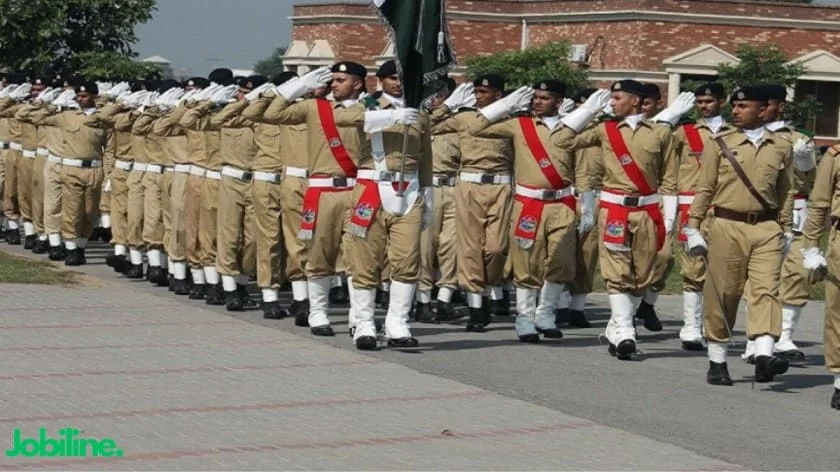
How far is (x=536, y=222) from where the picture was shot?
1489cm

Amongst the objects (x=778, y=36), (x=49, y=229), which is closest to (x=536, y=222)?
(x=49, y=229)

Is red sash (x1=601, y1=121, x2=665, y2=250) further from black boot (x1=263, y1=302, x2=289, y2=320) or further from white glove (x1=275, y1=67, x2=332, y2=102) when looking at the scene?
black boot (x1=263, y1=302, x2=289, y2=320)

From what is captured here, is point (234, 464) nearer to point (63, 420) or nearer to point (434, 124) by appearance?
point (63, 420)

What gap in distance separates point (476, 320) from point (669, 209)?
2123 mm

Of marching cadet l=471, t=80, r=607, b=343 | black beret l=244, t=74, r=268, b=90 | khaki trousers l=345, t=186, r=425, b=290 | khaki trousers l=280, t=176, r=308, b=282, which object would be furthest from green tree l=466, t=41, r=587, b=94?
khaki trousers l=345, t=186, r=425, b=290

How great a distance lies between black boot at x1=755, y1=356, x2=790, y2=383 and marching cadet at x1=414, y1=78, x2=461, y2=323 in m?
4.38

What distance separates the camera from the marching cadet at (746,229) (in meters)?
12.6

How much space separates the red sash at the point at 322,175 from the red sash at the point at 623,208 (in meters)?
2.10

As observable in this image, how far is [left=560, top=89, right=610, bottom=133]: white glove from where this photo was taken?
1433 cm

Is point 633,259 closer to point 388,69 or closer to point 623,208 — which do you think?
point 623,208

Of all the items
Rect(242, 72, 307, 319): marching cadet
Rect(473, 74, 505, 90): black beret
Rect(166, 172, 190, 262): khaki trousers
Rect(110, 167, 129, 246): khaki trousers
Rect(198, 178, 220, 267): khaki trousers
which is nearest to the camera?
Rect(242, 72, 307, 319): marching cadet

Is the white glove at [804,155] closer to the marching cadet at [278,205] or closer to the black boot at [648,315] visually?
the black boot at [648,315]

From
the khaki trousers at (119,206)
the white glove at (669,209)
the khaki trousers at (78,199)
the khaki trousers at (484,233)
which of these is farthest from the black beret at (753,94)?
the khaki trousers at (78,199)

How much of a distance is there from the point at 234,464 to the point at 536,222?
611 centimetres
